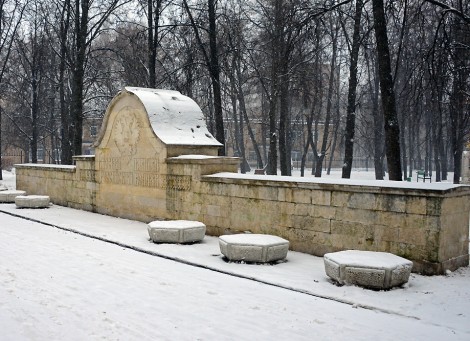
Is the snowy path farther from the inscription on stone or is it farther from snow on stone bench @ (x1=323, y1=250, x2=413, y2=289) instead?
the inscription on stone

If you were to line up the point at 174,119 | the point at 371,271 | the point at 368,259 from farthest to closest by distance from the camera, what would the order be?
1. the point at 174,119
2. the point at 368,259
3. the point at 371,271

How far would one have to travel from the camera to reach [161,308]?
5762 millimetres

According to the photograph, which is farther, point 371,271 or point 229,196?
point 229,196

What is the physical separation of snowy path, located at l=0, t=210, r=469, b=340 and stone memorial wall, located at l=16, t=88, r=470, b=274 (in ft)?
4.96

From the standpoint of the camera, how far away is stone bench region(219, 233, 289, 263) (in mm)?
7941

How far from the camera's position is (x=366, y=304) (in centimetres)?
589

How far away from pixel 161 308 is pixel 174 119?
7615mm

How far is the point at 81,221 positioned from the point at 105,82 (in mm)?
17797

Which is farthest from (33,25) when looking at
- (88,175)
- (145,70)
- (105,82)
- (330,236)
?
(330,236)

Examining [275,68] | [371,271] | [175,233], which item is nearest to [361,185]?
[371,271]

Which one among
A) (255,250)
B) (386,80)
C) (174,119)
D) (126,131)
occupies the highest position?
(386,80)

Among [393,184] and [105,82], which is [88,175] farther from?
[105,82]

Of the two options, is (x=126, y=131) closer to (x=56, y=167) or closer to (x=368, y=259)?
(x=56, y=167)

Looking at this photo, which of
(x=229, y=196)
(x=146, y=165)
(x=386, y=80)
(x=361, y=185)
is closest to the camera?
(x=361, y=185)
